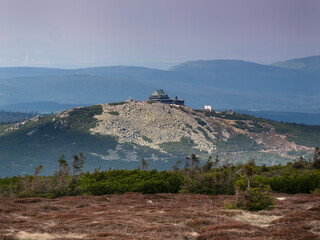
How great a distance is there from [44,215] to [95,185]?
3084 cm

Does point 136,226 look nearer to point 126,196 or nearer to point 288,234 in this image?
point 288,234

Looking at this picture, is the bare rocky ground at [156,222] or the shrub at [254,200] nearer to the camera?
the bare rocky ground at [156,222]

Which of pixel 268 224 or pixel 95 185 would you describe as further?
pixel 95 185

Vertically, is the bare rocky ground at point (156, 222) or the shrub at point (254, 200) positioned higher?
the shrub at point (254, 200)

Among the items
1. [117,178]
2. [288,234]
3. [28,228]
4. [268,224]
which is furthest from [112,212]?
[117,178]

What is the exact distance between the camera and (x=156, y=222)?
42.4 meters

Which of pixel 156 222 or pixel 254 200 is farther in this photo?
pixel 254 200

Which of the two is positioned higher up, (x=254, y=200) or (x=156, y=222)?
(x=254, y=200)

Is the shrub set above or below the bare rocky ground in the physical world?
above

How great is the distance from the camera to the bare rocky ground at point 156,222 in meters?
37.0

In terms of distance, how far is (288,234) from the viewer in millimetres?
36156

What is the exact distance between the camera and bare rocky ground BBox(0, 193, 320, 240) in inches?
1455

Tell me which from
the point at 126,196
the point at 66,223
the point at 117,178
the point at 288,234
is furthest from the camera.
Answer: the point at 117,178

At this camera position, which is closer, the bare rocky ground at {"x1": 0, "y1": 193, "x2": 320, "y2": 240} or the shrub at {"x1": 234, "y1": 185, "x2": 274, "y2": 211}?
the bare rocky ground at {"x1": 0, "y1": 193, "x2": 320, "y2": 240}
